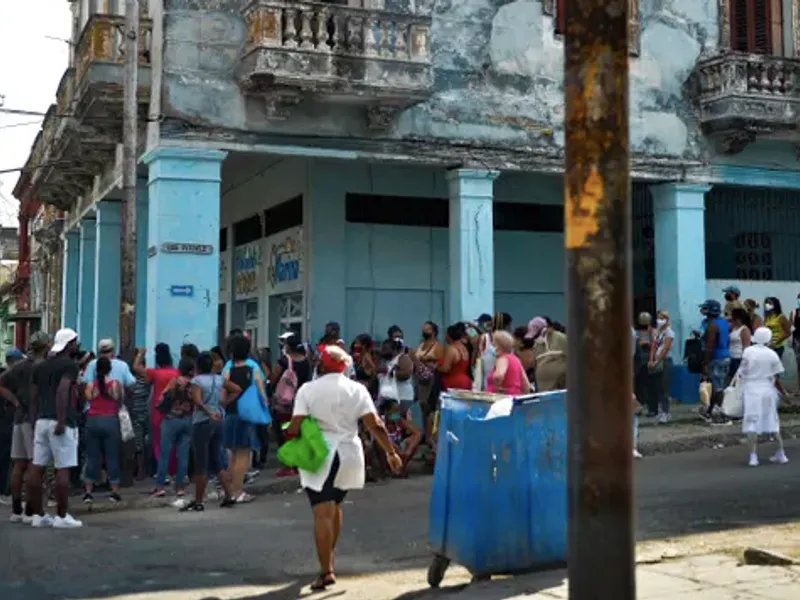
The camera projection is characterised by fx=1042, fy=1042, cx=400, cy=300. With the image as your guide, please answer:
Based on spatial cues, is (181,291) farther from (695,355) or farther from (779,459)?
(779,459)

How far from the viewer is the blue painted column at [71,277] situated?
77.8ft

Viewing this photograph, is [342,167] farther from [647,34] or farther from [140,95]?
[647,34]

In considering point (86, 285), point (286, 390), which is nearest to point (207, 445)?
point (286, 390)

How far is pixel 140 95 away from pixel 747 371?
898 centimetres

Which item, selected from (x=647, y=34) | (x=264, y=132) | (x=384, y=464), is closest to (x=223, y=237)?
(x=264, y=132)

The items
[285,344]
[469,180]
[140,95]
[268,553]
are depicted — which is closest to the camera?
[268,553]

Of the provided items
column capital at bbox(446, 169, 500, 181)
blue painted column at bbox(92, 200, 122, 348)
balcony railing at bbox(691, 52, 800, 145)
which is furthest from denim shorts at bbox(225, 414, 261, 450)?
balcony railing at bbox(691, 52, 800, 145)

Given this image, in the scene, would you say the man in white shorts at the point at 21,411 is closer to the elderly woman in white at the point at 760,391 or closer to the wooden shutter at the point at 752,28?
the elderly woman in white at the point at 760,391

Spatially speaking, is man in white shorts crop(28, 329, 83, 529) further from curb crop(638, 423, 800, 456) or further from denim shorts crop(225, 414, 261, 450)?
curb crop(638, 423, 800, 456)

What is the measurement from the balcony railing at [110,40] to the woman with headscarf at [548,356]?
22.8 ft

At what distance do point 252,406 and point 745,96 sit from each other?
10483 mm

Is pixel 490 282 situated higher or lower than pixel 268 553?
higher

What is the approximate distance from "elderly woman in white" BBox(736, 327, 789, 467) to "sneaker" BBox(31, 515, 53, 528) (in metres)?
7.42

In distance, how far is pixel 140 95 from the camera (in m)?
14.8
